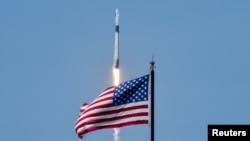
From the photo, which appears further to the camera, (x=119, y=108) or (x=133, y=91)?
(x=119, y=108)

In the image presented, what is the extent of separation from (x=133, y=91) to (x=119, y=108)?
1.61 metres

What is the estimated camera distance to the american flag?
295 ft

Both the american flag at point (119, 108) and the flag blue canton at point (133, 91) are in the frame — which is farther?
the flag blue canton at point (133, 91)

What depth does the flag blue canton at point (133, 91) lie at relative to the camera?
296 ft

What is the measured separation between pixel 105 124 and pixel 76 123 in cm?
362

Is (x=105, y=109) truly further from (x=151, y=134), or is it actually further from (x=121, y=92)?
(x=151, y=134)

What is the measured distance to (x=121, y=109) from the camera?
90875 millimetres

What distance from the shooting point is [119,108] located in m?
91.1

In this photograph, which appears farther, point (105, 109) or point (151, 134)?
point (105, 109)

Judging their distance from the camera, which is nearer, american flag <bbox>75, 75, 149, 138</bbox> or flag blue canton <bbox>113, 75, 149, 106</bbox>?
american flag <bbox>75, 75, 149, 138</bbox>

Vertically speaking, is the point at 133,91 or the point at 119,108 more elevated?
the point at 133,91

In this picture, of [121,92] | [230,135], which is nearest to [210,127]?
[230,135]

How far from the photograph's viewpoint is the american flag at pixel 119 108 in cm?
8994

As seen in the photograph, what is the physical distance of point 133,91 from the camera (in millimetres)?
90375
